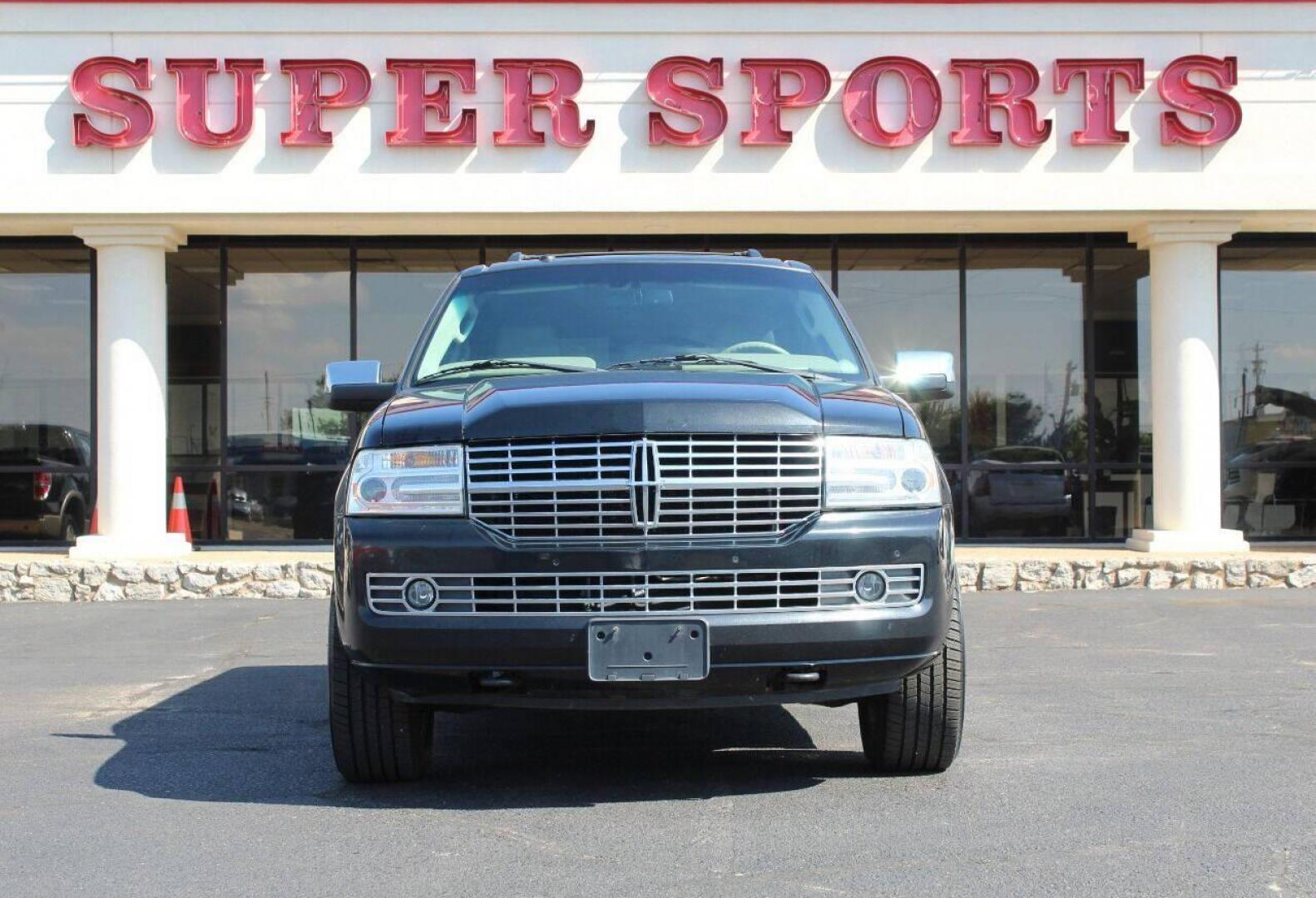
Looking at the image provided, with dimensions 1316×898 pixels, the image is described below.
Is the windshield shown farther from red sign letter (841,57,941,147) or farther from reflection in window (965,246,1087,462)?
reflection in window (965,246,1087,462)

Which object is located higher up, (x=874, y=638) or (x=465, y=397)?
(x=465, y=397)

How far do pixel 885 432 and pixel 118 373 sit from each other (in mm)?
11537

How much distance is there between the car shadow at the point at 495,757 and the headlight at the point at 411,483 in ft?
3.26

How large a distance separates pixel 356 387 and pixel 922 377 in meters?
2.25

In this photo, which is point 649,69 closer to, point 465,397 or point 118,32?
point 118,32

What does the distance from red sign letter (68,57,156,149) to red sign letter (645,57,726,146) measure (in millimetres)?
4798

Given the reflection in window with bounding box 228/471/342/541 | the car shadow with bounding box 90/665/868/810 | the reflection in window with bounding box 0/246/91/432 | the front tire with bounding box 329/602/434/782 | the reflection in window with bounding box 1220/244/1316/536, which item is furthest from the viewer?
the reflection in window with bounding box 1220/244/1316/536

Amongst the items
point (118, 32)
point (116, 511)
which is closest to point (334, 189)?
point (118, 32)

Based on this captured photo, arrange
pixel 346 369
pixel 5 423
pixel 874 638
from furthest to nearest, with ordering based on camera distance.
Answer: pixel 5 423 < pixel 346 369 < pixel 874 638

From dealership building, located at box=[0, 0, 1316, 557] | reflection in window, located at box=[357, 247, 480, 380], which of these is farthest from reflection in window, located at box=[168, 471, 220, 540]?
reflection in window, located at box=[357, 247, 480, 380]

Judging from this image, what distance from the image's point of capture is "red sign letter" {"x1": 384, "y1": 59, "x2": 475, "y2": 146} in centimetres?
1405

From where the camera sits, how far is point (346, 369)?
19.4 ft

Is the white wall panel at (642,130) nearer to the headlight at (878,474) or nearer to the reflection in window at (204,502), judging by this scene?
the reflection in window at (204,502)

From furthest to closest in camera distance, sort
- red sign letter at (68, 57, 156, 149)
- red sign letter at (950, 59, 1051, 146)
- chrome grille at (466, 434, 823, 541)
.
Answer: red sign letter at (950, 59, 1051, 146), red sign letter at (68, 57, 156, 149), chrome grille at (466, 434, 823, 541)
